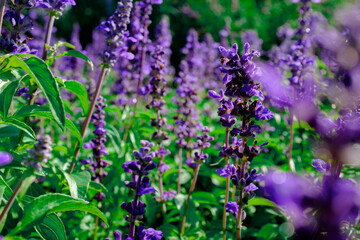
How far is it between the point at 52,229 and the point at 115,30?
5.46 ft

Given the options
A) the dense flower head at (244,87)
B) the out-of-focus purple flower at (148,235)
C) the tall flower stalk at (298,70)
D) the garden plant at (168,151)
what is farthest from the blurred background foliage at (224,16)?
the out-of-focus purple flower at (148,235)

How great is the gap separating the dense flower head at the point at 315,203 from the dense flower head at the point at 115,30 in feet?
5.77

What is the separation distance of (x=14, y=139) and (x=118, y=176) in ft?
3.55

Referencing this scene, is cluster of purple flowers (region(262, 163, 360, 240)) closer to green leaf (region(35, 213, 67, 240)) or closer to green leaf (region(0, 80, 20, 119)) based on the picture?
green leaf (region(35, 213, 67, 240))

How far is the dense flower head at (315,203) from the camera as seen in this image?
1.30 metres

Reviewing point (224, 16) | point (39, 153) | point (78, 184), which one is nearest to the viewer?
point (39, 153)

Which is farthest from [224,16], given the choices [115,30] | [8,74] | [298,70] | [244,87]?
[8,74]

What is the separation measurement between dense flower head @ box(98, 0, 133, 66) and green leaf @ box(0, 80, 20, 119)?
96 centimetres

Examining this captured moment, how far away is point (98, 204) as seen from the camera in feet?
9.64

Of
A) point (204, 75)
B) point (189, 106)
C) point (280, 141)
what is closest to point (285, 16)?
point (204, 75)

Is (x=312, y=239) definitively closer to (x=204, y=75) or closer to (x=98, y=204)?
(x=98, y=204)

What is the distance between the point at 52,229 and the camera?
6.25 ft

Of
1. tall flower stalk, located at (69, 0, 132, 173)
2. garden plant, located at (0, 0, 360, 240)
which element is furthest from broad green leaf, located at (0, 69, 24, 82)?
tall flower stalk, located at (69, 0, 132, 173)

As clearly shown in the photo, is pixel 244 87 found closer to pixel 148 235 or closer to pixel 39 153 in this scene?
pixel 148 235
